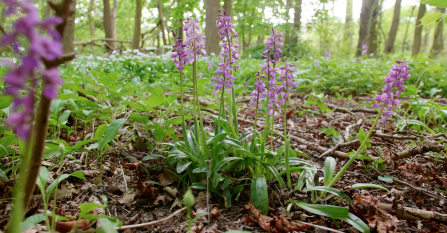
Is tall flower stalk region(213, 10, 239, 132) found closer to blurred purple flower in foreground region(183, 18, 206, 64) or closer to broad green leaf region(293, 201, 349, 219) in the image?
blurred purple flower in foreground region(183, 18, 206, 64)

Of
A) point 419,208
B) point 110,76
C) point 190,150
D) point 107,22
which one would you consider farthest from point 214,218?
point 107,22

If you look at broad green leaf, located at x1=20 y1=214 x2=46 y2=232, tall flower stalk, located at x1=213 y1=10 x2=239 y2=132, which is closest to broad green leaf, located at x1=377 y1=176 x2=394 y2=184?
tall flower stalk, located at x1=213 y1=10 x2=239 y2=132

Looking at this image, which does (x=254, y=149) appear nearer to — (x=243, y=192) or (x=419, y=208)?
(x=243, y=192)

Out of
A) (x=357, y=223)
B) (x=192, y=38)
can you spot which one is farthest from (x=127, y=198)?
(x=357, y=223)

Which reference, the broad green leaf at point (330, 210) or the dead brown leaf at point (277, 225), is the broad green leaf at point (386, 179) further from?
the dead brown leaf at point (277, 225)

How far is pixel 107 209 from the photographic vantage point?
1.44 m

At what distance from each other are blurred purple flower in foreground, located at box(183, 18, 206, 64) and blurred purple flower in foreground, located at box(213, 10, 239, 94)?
0.52 ft

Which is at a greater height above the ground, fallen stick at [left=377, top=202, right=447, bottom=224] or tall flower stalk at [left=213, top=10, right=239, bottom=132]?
→ tall flower stalk at [left=213, top=10, right=239, bottom=132]

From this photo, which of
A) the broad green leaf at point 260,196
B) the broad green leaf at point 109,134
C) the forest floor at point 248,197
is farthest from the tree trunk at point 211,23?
the broad green leaf at point 260,196

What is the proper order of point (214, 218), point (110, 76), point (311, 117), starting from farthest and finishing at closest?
point (311, 117) < point (110, 76) < point (214, 218)

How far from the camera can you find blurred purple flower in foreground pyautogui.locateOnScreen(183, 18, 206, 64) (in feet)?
4.83

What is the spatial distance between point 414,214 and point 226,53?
4.74ft

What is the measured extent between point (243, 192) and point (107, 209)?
819 mm

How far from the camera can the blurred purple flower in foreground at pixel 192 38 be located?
1472 mm
